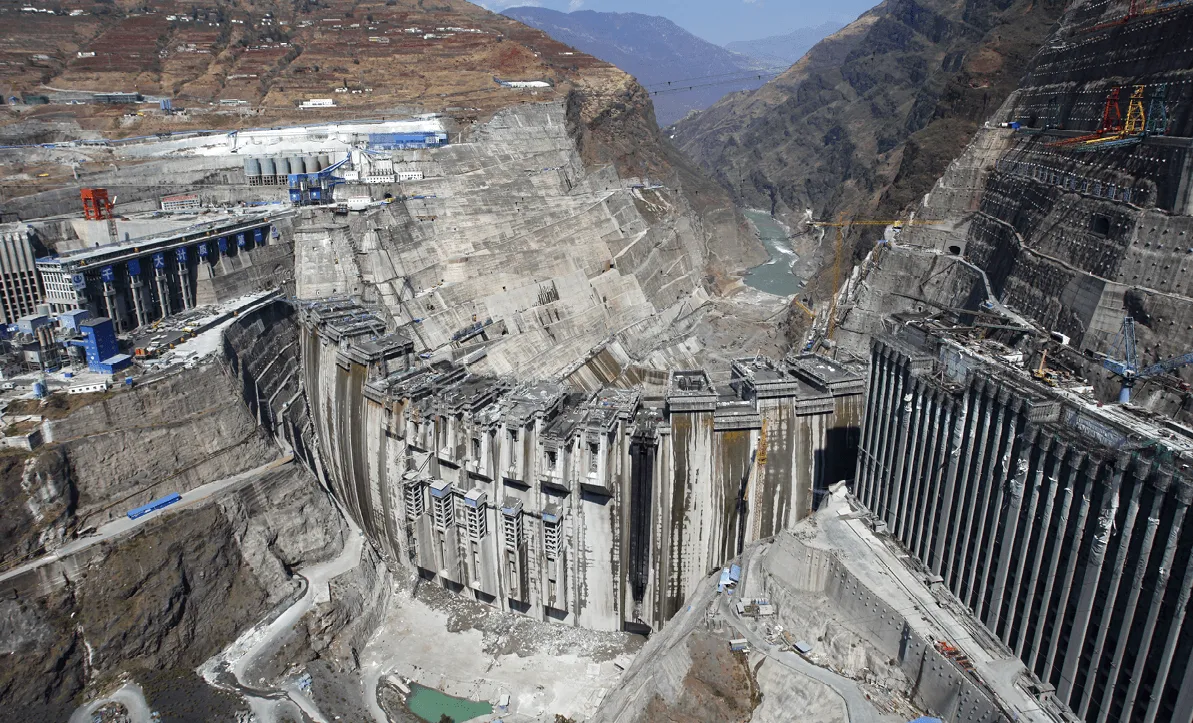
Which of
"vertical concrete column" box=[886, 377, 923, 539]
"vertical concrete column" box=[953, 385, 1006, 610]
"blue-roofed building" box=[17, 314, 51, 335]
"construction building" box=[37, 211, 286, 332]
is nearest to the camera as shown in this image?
"vertical concrete column" box=[953, 385, 1006, 610]

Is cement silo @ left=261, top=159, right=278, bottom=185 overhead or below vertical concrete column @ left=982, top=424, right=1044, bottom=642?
overhead

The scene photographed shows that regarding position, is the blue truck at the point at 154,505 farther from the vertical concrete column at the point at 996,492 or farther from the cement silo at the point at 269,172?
the cement silo at the point at 269,172

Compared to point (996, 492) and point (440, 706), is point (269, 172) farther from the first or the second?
point (996, 492)

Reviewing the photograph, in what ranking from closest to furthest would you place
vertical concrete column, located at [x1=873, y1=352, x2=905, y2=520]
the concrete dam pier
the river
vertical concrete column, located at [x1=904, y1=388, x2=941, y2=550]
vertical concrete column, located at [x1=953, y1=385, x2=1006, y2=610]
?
vertical concrete column, located at [x1=953, y1=385, x2=1006, y2=610]
vertical concrete column, located at [x1=904, y1=388, x2=941, y2=550]
vertical concrete column, located at [x1=873, y1=352, x2=905, y2=520]
the concrete dam pier
the river

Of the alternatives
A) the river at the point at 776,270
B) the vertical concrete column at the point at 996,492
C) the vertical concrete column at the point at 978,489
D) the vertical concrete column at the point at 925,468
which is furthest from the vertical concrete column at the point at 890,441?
the river at the point at 776,270

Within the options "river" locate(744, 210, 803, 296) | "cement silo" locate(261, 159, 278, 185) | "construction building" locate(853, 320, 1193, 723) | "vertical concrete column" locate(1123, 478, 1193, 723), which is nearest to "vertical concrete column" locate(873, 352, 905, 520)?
"construction building" locate(853, 320, 1193, 723)

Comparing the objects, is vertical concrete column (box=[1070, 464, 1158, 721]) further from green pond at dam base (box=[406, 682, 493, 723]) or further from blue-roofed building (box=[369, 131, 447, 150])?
blue-roofed building (box=[369, 131, 447, 150])

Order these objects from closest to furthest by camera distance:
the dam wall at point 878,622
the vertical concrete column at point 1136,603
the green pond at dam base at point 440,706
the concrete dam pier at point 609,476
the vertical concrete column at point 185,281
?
the vertical concrete column at point 1136,603 → the dam wall at point 878,622 → the green pond at dam base at point 440,706 → the concrete dam pier at point 609,476 → the vertical concrete column at point 185,281
